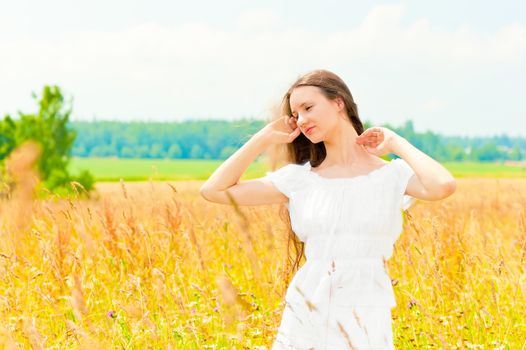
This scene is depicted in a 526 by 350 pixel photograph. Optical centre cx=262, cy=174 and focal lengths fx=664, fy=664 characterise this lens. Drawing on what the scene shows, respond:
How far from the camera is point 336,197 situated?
9.05 ft

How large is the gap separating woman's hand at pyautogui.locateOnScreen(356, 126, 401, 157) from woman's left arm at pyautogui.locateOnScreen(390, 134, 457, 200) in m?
0.01

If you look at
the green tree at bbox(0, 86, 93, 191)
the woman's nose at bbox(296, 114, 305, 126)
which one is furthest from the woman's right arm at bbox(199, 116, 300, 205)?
the green tree at bbox(0, 86, 93, 191)

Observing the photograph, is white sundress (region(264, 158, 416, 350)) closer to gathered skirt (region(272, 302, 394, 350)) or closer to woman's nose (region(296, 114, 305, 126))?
gathered skirt (region(272, 302, 394, 350))

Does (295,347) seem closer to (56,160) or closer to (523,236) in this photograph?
(523,236)

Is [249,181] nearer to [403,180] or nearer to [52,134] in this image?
[403,180]

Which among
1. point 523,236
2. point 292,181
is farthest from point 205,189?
point 523,236

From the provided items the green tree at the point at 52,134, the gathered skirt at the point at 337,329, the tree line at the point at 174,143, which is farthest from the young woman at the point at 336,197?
the tree line at the point at 174,143

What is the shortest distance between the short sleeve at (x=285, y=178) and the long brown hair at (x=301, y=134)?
11 cm

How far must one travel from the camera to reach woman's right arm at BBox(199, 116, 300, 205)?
9.77ft

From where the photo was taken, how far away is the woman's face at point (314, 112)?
9.27ft

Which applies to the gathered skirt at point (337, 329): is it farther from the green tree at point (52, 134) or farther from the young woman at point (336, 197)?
the green tree at point (52, 134)

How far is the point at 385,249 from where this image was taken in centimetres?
273

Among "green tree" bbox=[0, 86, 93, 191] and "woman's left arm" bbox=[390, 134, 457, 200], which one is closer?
"woman's left arm" bbox=[390, 134, 457, 200]

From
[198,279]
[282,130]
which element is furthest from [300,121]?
[198,279]
